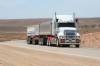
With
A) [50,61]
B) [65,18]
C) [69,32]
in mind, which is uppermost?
→ [65,18]

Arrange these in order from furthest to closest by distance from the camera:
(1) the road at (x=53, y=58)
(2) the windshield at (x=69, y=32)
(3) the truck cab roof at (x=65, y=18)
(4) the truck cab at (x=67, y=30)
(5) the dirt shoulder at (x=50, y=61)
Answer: (3) the truck cab roof at (x=65, y=18), (2) the windshield at (x=69, y=32), (4) the truck cab at (x=67, y=30), (1) the road at (x=53, y=58), (5) the dirt shoulder at (x=50, y=61)

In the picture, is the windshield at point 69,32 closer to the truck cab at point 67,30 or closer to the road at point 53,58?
the truck cab at point 67,30

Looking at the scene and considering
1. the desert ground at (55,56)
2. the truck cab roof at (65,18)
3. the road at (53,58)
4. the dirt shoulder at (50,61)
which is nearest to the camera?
the dirt shoulder at (50,61)

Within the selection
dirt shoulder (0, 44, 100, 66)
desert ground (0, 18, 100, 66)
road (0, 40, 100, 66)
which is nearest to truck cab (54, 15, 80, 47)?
desert ground (0, 18, 100, 66)

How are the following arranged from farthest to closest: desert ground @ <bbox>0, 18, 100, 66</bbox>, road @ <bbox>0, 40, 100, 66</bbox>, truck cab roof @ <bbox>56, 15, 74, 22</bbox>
→ 1. truck cab roof @ <bbox>56, 15, 74, 22</bbox>
2. desert ground @ <bbox>0, 18, 100, 66</bbox>
3. road @ <bbox>0, 40, 100, 66</bbox>

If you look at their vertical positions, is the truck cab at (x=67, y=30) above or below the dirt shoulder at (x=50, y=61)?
above

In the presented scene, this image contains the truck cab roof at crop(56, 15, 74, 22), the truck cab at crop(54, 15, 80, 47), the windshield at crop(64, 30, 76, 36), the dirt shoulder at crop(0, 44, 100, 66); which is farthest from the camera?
the truck cab roof at crop(56, 15, 74, 22)

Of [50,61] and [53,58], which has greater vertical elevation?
[53,58]

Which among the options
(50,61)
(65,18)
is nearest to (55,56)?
(50,61)

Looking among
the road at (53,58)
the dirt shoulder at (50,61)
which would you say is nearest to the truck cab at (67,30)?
the road at (53,58)

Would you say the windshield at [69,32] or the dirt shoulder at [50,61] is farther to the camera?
the windshield at [69,32]

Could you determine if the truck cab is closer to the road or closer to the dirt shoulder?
the road

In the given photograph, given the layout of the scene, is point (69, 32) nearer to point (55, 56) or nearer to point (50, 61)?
point (55, 56)

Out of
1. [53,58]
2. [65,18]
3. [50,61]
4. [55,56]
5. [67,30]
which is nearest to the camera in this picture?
[50,61]
